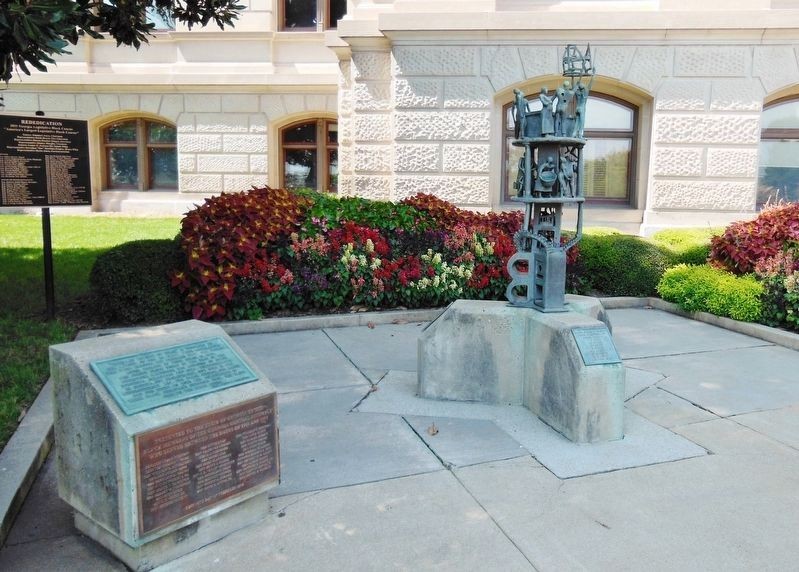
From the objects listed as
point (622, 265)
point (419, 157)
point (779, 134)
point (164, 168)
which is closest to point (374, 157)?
point (419, 157)

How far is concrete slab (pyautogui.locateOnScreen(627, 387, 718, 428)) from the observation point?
487 centimetres

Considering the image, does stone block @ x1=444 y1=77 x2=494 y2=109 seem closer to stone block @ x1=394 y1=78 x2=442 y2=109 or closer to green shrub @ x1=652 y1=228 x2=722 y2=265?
stone block @ x1=394 y1=78 x2=442 y2=109

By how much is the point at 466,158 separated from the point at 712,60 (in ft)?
15.2

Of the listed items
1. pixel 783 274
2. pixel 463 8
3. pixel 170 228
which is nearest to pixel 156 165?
pixel 170 228

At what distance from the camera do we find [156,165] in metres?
20.0

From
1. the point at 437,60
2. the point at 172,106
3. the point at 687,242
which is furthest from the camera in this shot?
the point at 172,106

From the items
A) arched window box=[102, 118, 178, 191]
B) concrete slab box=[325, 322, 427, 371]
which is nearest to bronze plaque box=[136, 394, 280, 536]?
concrete slab box=[325, 322, 427, 371]

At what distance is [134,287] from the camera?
730 cm

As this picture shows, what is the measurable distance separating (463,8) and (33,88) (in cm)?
1387

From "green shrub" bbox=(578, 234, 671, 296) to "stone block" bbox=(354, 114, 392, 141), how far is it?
4525 millimetres

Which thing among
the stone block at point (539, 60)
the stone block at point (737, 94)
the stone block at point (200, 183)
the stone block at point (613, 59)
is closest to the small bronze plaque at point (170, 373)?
the stone block at point (539, 60)

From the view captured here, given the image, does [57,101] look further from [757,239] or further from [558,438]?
[558,438]

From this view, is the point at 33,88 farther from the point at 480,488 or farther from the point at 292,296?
the point at 480,488

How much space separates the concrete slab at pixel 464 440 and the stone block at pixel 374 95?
8.53 meters
